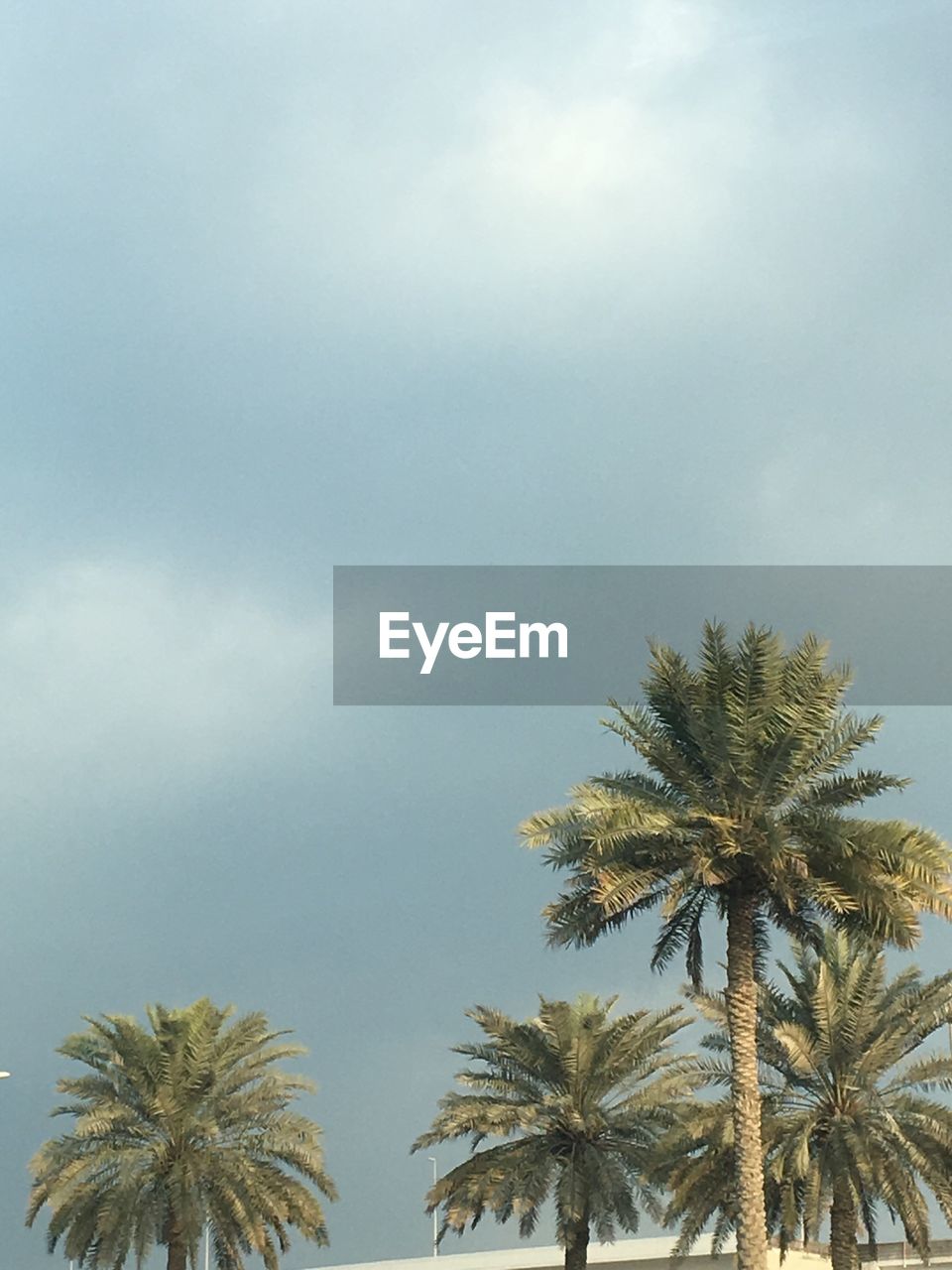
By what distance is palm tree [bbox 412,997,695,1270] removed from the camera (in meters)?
43.9

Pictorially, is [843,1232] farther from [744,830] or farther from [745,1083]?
[744,830]

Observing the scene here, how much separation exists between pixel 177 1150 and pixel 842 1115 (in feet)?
55.7

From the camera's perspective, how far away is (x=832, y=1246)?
40.5 meters

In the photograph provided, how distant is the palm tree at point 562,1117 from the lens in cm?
4388

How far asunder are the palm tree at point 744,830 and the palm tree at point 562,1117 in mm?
12076

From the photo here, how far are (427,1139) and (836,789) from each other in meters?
18.5

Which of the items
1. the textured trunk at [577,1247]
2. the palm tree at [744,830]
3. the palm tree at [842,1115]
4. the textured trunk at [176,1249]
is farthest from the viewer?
the textured trunk at [176,1249]

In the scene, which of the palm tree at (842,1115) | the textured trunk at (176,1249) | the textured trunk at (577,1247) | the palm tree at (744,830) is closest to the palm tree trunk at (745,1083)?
the palm tree at (744,830)

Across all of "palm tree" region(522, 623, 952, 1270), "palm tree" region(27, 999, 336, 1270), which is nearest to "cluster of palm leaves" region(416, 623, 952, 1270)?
"palm tree" region(522, 623, 952, 1270)

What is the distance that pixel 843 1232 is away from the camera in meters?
40.1

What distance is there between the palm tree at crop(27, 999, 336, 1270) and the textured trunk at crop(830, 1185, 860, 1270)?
13.9 metres

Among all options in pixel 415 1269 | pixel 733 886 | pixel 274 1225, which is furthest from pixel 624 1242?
pixel 733 886

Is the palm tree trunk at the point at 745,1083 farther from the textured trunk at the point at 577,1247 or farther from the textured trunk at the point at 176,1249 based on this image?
the textured trunk at the point at 176,1249

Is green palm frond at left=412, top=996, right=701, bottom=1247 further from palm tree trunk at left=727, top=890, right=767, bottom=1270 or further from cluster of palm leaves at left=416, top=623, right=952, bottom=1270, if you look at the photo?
palm tree trunk at left=727, top=890, right=767, bottom=1270
